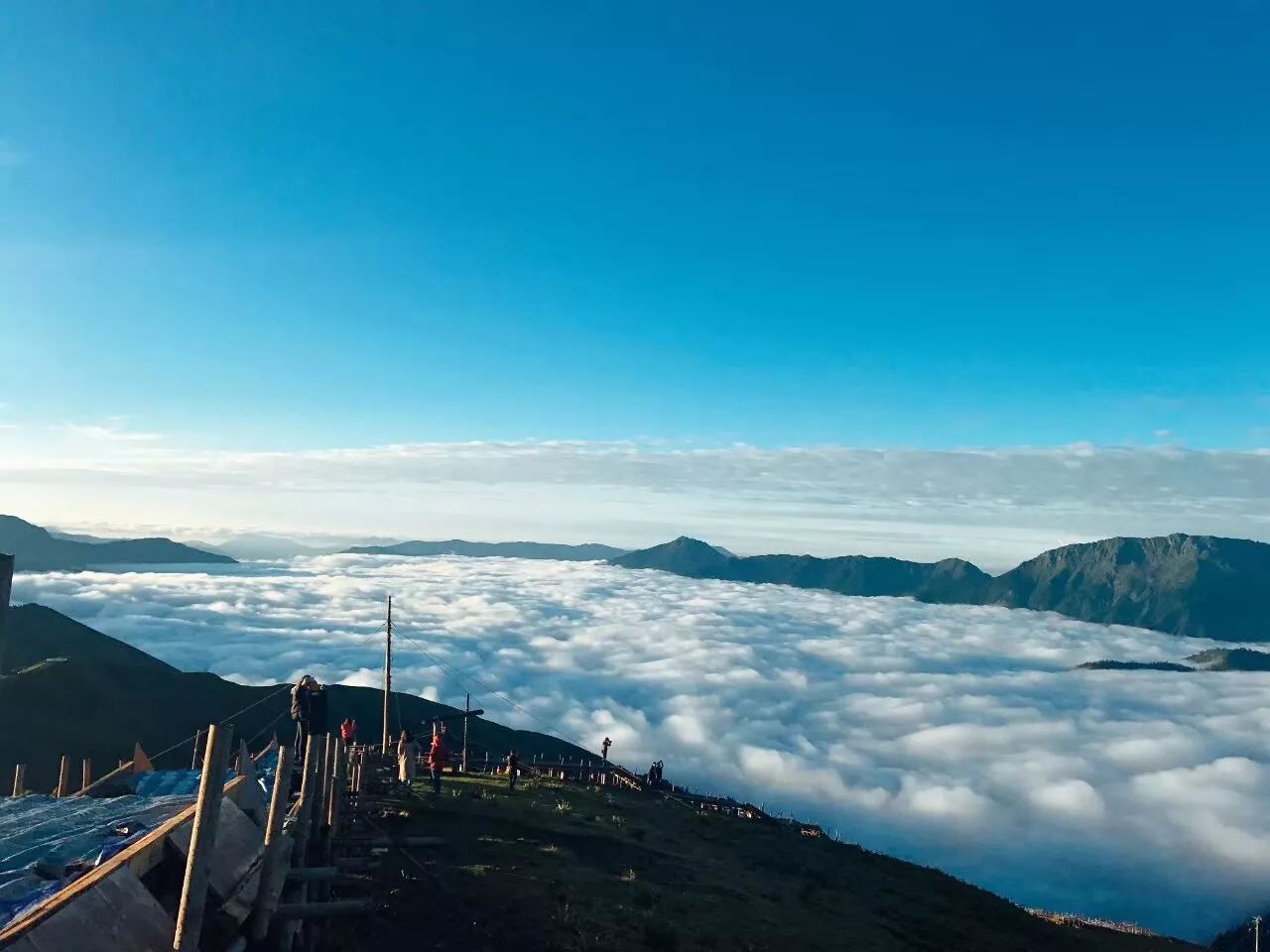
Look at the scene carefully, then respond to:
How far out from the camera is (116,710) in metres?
101

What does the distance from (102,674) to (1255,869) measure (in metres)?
237

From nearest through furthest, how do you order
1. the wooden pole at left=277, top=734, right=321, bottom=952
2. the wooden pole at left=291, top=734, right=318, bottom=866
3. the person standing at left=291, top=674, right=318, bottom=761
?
1. the wooden pole at left=277, top=734, right=321, bottom=952
2. the wooden pole at left=291, top=734, right=318, bottom=866
3. the person standing at left=291, top=674, right=318, bottom=761

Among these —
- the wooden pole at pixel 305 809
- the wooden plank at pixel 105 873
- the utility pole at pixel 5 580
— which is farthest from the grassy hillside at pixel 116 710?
the utility pole at pixel 5 580

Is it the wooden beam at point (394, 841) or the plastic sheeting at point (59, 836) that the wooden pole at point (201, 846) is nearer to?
the plastic sheeting at point (59, 836)

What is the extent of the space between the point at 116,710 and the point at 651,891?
334 ft

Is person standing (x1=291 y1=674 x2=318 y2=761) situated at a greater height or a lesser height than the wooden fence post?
greater

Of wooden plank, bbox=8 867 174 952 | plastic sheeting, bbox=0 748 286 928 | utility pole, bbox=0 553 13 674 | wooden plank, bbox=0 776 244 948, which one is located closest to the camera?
wooden plank, bbox=0 776 244 948

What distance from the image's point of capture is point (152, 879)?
12.7 m

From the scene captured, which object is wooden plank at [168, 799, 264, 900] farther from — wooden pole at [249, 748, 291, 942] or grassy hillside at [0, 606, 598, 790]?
grassy hillside at [0, 606, 598, 790]

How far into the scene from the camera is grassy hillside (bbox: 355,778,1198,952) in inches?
717

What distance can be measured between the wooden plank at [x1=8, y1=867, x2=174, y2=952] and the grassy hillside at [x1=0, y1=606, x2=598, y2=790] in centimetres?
7666

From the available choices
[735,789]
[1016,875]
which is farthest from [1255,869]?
[735,789]

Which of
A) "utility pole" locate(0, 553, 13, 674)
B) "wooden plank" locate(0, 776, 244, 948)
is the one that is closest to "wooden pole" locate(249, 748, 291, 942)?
"wooden plank" locate(0, 776, 244, 948)

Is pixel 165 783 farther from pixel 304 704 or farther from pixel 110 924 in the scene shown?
pixel 110 924
